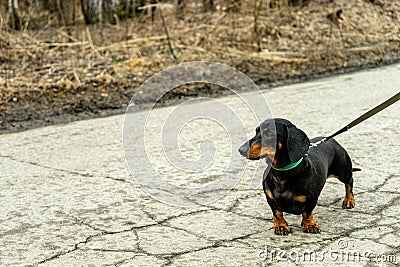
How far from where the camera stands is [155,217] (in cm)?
411

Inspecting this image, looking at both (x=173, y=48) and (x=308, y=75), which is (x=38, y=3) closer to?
(x=173, y=48)

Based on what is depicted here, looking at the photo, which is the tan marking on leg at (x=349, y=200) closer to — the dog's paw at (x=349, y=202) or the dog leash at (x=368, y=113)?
the dog's paw at (x=349, y=202)

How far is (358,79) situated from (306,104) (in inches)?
68.6

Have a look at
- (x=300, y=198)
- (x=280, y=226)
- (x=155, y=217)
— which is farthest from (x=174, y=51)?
(x=300, y=198)

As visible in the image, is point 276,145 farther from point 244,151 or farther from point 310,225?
point 310,225

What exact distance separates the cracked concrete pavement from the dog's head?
488mm

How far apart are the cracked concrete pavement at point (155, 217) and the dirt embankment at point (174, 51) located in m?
1.78

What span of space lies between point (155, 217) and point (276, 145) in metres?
1.06

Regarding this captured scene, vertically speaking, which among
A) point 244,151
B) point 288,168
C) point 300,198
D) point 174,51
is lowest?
point 174,51

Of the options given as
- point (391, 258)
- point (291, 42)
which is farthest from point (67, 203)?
point (291, 42)

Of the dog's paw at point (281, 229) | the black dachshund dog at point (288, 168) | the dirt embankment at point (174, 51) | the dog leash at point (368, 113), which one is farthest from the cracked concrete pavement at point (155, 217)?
the dirt embankment at point (174, 51)

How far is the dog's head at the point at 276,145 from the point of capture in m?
3.36

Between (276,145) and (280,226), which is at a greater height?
(276,145)

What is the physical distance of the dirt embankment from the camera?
798 cm
